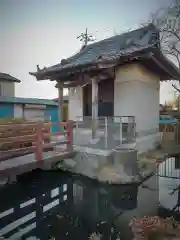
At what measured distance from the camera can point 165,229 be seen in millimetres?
3361

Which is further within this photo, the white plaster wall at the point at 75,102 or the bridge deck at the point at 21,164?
the white plaster wall at the point at 75,102

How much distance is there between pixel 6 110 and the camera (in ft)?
42.1

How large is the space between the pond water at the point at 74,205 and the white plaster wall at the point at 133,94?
9.28ft

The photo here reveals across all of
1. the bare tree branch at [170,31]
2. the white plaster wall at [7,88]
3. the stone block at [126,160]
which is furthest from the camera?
the white plaster wall at [7,88]

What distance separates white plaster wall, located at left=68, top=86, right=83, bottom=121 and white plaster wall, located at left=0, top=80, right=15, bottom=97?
31.1 feet

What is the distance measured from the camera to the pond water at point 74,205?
4.12 metres

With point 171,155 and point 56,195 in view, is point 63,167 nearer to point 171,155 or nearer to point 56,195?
point 56,195

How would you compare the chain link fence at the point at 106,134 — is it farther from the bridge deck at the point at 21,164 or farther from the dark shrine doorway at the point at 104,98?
the bridge deck at the point at 21,164

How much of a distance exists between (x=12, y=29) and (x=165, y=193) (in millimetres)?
5679

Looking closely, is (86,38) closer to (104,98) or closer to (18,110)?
(18,110)

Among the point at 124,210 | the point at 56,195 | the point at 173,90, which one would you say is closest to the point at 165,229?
the point at 124,210

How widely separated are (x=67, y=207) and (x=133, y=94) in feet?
16.9

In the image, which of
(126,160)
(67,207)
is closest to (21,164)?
Answer: (67,207)

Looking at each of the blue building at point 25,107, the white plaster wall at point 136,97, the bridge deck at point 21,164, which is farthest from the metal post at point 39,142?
the blue building at point 25,107
